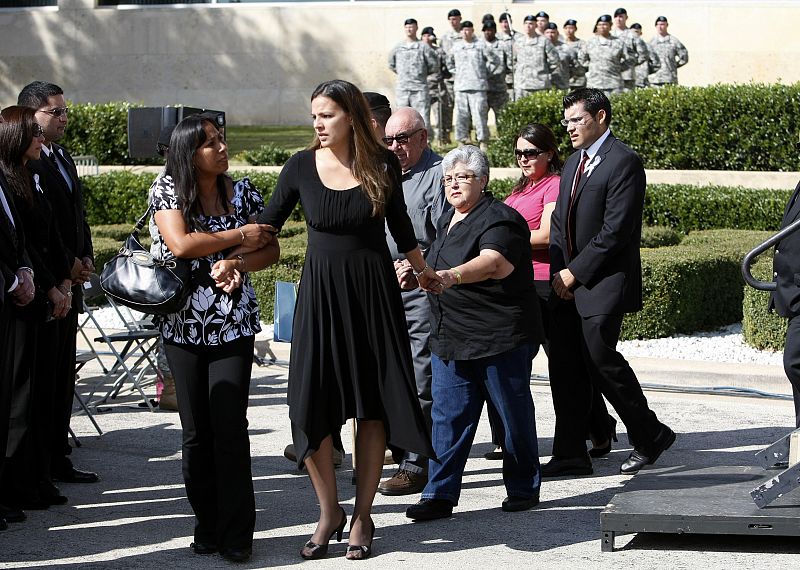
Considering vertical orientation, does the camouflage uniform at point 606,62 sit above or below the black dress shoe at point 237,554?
above

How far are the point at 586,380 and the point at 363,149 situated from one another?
2.39 metres

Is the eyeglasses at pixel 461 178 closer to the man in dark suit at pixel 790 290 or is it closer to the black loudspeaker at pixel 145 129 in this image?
the man in dark suit at pixel 790 290

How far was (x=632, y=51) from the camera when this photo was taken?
21531 mm

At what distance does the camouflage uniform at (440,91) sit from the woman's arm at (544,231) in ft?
47.6

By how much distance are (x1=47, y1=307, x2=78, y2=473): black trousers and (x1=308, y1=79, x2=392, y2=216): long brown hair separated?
7.02 ft

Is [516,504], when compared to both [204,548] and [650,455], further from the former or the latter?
[204,548]

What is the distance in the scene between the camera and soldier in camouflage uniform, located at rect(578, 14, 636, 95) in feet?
69.5

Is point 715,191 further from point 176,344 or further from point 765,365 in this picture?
point 176,344

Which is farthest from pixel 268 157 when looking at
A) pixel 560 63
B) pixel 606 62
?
pixel 606 62

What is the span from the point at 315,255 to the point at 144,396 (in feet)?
11.8

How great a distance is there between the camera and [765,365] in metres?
9.88

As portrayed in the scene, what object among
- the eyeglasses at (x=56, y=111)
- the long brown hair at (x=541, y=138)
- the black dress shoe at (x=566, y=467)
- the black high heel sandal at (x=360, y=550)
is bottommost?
the black dress shoe at (x=566, y=467)

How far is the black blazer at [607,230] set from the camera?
7.16 m

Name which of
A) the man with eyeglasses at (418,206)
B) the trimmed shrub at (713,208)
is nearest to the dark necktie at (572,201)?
the man with eyeglasses at (418,206)
